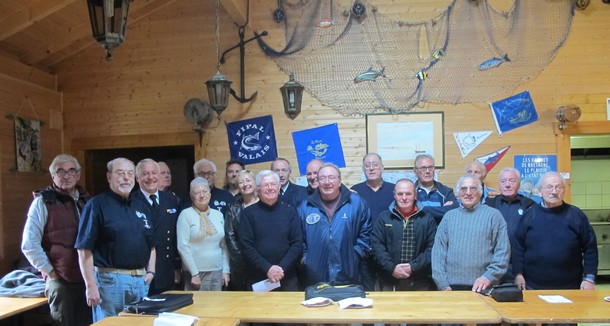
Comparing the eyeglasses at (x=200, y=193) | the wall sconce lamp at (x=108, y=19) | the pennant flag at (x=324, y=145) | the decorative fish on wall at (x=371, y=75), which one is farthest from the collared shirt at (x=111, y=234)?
the decorative fish on wall at (x=371, y=75)

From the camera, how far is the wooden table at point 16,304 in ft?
10.2

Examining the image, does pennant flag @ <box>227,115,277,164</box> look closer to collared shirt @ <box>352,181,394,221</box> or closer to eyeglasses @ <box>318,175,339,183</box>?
collared shirt @ <box>352,181,394,221</box>

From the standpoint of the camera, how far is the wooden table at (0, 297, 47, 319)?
3.11 metres

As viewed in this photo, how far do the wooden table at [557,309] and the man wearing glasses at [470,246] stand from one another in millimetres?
327

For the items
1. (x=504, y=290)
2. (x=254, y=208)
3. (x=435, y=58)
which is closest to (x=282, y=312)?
(x=254, y=208)

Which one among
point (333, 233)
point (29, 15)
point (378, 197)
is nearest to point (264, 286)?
point (333, 233)

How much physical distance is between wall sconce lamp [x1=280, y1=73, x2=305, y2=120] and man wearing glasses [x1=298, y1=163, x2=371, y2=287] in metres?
1.77

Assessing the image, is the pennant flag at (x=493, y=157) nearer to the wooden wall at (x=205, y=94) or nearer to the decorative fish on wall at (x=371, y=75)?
the wooden wall at (x=205, y=94)

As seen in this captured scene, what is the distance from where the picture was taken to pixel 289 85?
16.7 ft

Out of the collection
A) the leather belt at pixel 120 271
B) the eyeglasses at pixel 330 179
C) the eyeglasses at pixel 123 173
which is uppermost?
the eyeglasses at pixel 123 173

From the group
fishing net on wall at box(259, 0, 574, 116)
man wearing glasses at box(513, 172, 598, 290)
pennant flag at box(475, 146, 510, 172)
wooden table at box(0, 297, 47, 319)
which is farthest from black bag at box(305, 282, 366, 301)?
pennant flag at box(475, 146, 510, 172)

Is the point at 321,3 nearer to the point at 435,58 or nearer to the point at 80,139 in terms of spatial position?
the point at 435,58

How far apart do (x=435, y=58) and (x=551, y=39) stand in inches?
48.3

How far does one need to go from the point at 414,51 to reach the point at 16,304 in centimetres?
431
